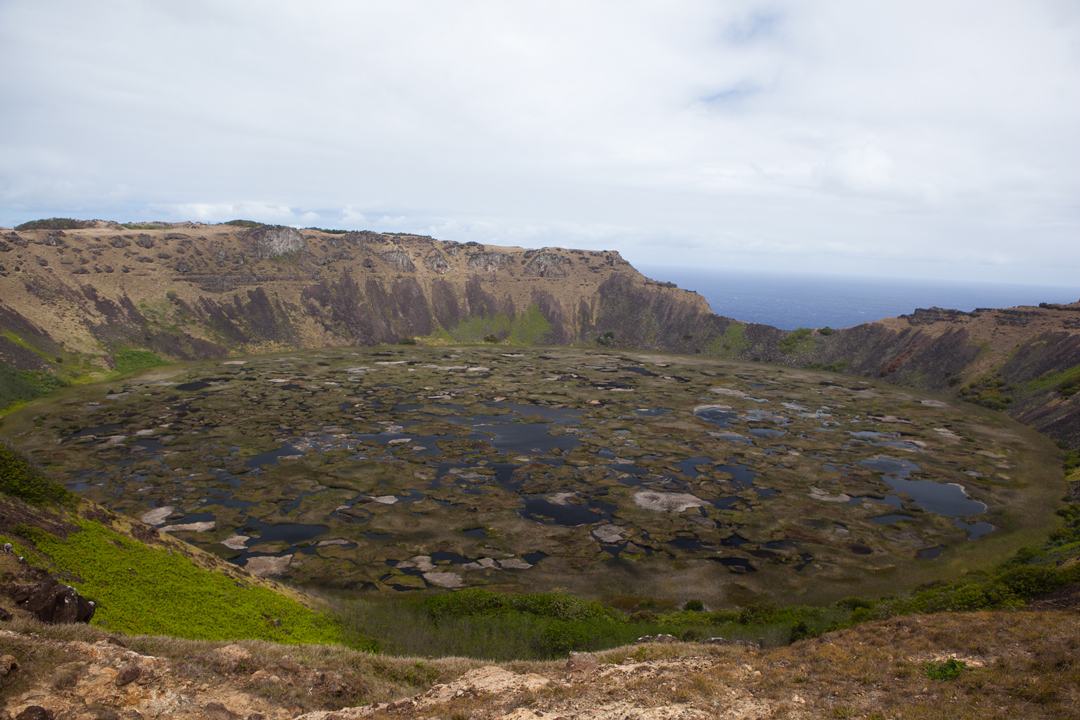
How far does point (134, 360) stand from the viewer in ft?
335

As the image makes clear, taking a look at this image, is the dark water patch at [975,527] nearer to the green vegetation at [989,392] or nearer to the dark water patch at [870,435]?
the dark water patch at [870,435]

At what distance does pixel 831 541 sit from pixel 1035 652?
86.6 ft

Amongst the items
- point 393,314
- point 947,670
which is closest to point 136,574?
point 947,670

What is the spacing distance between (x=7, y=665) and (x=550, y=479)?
43.7 meters

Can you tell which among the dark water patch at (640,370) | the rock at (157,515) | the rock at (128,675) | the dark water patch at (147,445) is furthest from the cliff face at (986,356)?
the dark water patch at (147,445)

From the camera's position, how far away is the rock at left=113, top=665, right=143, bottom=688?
1558cm

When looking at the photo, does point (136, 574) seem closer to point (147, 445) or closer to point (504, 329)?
point (147, 445)

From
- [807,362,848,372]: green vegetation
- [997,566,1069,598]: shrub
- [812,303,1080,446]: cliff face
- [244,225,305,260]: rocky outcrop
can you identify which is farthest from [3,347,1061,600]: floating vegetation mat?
[244,225,305,260]: rocky outcrop

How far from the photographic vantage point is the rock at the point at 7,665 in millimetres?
13992

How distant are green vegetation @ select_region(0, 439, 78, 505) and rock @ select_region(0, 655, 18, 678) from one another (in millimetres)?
15447

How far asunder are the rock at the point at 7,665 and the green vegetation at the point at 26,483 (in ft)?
50.7

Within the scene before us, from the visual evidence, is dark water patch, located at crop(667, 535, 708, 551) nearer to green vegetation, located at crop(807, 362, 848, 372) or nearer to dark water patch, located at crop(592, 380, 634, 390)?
dark water patch, located at crop(592, 380, 634, 390)

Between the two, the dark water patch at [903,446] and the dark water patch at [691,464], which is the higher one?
the dark water patch at [903,446]

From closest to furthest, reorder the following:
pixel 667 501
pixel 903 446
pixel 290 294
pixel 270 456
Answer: pixel 667 501 < pixel 270 456 < pixel 903 446 < pixel 290 294
